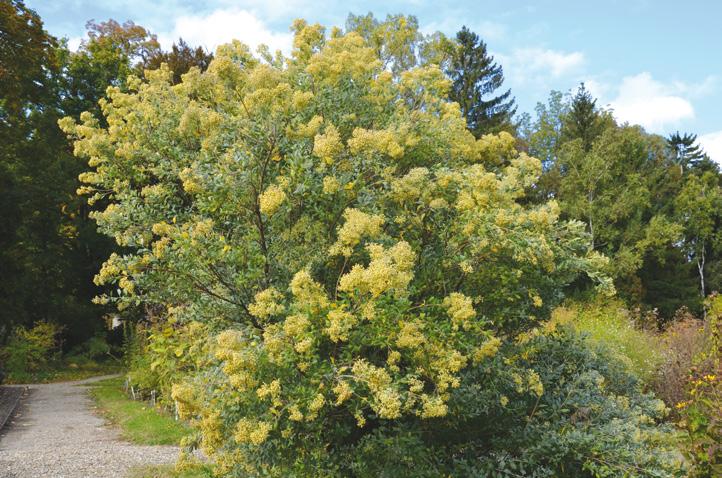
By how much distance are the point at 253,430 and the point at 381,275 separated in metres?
1.26

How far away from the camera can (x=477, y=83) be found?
28.0 metres

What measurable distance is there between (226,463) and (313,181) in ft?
6.97

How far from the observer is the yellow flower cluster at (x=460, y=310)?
3362mm

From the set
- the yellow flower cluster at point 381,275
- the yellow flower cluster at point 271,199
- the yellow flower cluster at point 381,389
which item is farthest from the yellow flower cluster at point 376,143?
the yellow flower cluster at point 381,389

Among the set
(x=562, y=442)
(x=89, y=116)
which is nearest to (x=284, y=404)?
(x=562, y=442)

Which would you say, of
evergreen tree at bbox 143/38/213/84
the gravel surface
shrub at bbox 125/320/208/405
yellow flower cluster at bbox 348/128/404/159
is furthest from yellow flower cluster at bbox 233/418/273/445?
evergreen tree at bbox 143/38/213/84

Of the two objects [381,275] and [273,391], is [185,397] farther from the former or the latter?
[381,275]

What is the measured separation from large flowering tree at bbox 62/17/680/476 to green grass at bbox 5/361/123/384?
49.4 ft

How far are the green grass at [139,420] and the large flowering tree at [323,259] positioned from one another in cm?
457

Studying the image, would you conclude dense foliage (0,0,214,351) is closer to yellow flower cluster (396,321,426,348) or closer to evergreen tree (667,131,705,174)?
yellow flower cluster (396,321,426,348)

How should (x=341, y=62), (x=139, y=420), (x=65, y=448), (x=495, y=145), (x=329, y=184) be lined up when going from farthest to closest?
(x=139, y=420)
(x=65, y=448)
(x=495, y=145)
(x=341, y=62)
(x=329, y=184)

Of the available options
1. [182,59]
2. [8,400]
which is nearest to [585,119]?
[182,59]

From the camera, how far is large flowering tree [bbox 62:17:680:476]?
329 cm

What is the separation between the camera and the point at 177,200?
4871mm
